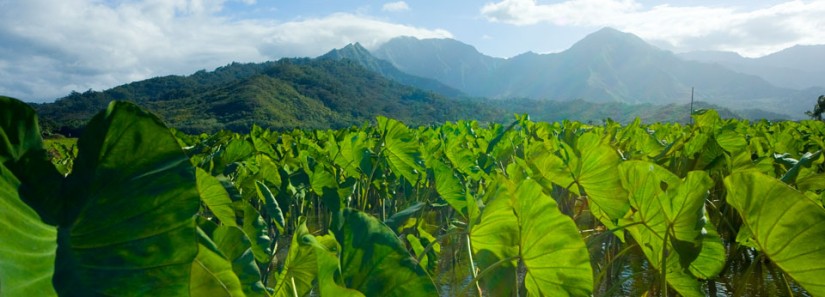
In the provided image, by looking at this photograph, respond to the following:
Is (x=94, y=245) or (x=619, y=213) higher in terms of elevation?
(x=94, y=245)

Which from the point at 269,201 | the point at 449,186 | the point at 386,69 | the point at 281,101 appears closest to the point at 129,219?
the point at 269,201

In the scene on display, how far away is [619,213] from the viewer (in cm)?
123

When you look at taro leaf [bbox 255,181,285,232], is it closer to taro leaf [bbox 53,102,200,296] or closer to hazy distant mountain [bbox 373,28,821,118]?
taro leaf [bbox 53,102,200,296]

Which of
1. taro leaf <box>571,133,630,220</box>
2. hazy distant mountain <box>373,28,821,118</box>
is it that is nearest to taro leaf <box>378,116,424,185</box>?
taro leaf <box>571,133,630,220</box>

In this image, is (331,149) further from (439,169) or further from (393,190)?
(439,169)

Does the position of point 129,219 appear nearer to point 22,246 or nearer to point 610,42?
point 22,246

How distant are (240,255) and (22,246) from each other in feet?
1.16

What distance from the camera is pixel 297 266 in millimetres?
725

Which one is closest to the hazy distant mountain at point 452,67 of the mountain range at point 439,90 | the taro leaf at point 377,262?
the mountain range at point 439,90

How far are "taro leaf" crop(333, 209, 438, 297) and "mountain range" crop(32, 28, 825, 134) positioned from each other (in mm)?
25148

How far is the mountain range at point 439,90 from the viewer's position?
58594 millimetres

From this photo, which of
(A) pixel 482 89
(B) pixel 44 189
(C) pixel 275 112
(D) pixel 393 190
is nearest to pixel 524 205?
(B) pixel 44 189

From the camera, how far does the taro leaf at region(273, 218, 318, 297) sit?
2.14 feet

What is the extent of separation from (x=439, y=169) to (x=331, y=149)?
4.02 ft
